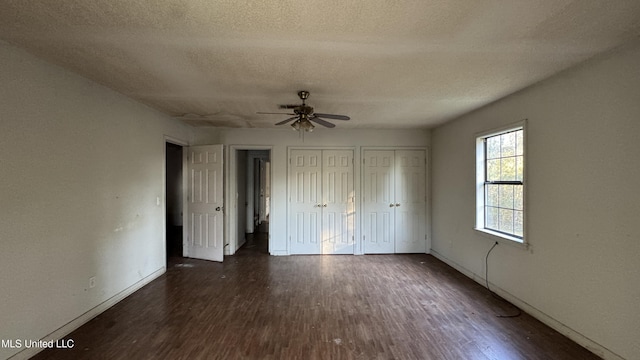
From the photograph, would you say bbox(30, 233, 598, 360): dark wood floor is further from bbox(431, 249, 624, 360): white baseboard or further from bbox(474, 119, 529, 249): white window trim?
bbox(474, 119, 529, 249): white window trim

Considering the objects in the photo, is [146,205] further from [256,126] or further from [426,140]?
[426,140]

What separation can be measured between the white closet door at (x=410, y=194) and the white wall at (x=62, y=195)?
4.21 m

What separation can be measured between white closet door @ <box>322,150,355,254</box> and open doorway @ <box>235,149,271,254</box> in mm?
1155

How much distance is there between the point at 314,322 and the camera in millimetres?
2787

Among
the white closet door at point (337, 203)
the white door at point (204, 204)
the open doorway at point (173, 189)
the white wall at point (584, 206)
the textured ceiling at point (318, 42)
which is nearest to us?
the textured ceiling at point (318, 42)

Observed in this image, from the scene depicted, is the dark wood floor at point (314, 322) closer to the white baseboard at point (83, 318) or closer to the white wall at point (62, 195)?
the white baseboard at point (83, 318)

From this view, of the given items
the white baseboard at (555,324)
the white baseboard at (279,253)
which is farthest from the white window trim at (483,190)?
Result: the white baseboard at (279,253)

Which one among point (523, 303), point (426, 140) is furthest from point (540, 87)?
point (426, 140)

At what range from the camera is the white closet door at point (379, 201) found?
541cm

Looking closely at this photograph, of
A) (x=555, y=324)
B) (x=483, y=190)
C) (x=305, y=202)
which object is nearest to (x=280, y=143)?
(x=305, y=202)

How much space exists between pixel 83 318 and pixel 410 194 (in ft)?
16.2

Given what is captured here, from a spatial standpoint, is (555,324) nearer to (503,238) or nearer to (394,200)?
(503,238)

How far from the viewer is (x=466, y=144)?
13.8 ft

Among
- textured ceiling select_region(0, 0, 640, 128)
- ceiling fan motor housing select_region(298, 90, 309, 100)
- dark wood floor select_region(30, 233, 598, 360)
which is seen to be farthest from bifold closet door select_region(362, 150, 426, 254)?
ceiling fan motor housing select_region(298, 90, 309, 100)
